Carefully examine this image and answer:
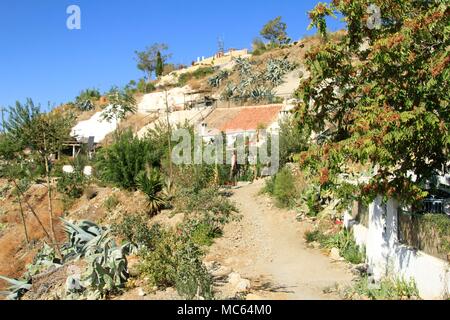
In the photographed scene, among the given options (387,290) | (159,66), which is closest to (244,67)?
(159,66)

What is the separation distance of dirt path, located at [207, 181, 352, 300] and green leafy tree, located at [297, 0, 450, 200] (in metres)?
2.49

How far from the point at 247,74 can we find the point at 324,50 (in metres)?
44.2

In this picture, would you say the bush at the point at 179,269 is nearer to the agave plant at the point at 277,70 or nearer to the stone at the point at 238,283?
the stone at the point at 238,283

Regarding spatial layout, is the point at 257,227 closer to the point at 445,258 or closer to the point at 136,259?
the point at 136,259

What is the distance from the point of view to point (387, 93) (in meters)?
8.48

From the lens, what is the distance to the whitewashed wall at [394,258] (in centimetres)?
784

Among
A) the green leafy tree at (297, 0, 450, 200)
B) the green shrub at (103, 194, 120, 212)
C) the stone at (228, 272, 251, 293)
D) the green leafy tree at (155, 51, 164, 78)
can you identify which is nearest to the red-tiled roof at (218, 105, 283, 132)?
the green shrub at (103, 194, 120, 212)

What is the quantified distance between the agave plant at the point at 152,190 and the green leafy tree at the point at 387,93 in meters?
10.2

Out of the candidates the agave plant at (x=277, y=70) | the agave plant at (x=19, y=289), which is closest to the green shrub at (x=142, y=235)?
the agave plant at (x=19, y=289)

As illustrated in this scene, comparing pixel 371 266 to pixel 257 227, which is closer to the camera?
pixel 371 266

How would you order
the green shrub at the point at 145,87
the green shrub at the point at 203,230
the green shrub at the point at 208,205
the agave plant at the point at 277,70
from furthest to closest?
the green shrub at the point at 145,87
the agave plant at the point at 277,70
the green shrub at the point at 208,205
the green shrub at the point at 203,230

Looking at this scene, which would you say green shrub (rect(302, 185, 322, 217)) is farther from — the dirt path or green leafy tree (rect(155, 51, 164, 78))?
green leafy tree (rect(155, 51, 164, 78))

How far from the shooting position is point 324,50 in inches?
362
